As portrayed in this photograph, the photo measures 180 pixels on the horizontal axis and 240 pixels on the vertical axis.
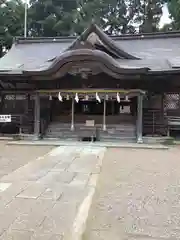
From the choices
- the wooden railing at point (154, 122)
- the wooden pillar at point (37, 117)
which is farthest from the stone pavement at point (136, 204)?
the wooden pillar at point (37, 117)

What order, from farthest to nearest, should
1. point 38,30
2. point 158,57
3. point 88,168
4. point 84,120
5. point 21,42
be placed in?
point 38,30
point 21,42
point 158,57
point 84,120
point 88,168

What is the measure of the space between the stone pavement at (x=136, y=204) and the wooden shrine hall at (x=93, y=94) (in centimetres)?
510

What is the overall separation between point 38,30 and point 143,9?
12551 millimetres

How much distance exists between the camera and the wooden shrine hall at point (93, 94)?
36.5ft

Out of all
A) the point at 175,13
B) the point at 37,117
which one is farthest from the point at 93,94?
the point at 175,13

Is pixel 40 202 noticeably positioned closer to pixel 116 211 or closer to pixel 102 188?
pixel 116 211

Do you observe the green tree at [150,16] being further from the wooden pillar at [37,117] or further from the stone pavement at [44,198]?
the stone pavement at [44,198]

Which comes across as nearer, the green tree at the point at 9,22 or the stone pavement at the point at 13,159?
the stone pavement at the point at 13,159

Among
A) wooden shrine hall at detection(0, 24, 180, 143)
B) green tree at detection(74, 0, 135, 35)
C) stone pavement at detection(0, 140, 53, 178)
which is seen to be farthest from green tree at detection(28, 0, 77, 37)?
stone pavement at detection(0, 140, 53, 178)

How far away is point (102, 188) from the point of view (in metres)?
4.55

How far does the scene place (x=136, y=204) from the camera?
381cm

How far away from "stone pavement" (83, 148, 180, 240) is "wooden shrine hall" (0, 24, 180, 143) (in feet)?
16.7

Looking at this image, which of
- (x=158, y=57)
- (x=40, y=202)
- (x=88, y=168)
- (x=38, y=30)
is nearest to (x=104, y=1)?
(x=38, y=30)

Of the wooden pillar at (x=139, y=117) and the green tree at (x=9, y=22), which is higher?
the green tree at (x=9, y=22)
